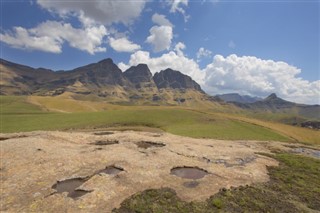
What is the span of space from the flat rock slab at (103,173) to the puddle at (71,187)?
1.43ft

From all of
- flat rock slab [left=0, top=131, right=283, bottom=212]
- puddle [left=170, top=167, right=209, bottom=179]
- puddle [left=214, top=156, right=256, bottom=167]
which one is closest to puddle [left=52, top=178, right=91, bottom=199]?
flat rock slab [left=0, top=131, right=283, bottom=212]

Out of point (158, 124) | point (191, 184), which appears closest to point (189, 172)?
point (191, 184)

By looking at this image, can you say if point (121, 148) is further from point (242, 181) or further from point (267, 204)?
point (267, 204)

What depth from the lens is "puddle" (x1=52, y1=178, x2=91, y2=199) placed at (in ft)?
73.4

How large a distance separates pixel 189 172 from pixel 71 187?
43.7ft

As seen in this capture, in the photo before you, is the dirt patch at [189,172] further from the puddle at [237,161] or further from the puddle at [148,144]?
the puddle at [148,144]

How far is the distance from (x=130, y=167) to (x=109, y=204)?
28.0ft

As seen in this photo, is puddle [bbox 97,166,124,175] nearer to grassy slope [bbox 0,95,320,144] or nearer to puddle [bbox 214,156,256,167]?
puddle [bbox 214,156,256,167]

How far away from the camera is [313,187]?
87.0 feet

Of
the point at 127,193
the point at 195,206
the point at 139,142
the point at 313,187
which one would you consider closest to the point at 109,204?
the point at 127,193

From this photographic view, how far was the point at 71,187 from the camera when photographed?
23.9m

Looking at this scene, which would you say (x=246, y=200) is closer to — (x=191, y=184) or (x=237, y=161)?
(x=191, y=184)

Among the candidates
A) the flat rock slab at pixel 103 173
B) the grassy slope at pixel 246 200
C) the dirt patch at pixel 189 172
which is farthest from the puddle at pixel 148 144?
the grassy slope at pixel 246 200

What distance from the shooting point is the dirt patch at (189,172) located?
2795cm
